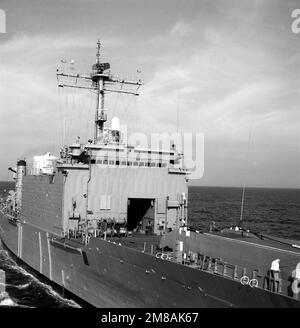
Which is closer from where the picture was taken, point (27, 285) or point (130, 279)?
point (130, 279)

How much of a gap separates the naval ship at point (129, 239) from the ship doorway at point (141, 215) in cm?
5

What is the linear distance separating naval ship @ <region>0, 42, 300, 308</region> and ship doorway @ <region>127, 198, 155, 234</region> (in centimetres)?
5

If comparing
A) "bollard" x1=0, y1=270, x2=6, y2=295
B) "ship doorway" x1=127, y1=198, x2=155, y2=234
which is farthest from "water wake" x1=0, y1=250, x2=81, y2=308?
"ship doorway" x1=127, y1=198, x2=155, y2=234

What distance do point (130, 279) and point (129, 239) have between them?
154 inches

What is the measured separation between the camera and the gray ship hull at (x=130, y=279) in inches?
389

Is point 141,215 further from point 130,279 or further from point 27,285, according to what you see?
point 130,279

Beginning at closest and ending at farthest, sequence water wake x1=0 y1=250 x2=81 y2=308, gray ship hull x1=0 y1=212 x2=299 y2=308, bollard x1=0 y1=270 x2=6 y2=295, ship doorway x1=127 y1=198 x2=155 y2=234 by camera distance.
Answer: gray ship hull x1=0 y1=212 x2=299 y2=308 → water wake x1=0 y1=250 x2=81 y2=308 → bollard x1=0 y1=270 x2=6 y2=295 → ship doorway x1=127 y1=198 x2=155 y2=234

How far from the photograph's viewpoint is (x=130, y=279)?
44.5ft

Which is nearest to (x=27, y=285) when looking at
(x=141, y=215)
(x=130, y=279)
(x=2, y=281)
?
(x=2, y=281)

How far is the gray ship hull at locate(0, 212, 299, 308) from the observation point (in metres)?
9.89

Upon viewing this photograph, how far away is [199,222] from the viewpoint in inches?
1891

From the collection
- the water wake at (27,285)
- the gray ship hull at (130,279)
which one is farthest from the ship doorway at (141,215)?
the water wake at (27,285)

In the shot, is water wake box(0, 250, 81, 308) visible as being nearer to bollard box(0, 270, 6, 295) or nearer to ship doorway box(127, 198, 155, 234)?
bollard box(0, 270, 6, 295)

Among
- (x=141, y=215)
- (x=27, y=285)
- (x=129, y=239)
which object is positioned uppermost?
(x=141, y=215)
